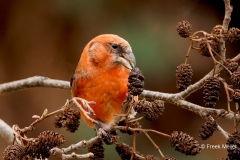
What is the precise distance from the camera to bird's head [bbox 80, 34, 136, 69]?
1299 mm

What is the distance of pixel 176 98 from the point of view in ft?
4.15

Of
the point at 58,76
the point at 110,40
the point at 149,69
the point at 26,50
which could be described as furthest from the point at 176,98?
the point at 26,50

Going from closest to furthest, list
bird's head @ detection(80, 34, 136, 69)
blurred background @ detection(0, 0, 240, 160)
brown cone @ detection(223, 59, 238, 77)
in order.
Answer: brown cone @ detection(223, 59, 238, 77)
bird's head @ detection(80, 34, 136, 69)
blurred background @ detection(0, 0, 240, 160)

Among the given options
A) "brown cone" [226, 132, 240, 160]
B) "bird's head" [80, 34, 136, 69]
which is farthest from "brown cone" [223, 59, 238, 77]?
"bird's head" [80, 34, 136, 69]

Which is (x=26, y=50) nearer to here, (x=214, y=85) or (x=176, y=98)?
(x=176, y=98)

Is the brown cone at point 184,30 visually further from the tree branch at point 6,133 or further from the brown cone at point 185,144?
the tree branch at point 6,133

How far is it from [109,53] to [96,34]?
1125mm

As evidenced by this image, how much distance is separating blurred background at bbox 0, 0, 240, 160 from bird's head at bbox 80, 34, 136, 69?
2.35 ft

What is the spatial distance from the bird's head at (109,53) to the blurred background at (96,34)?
2.35 feet

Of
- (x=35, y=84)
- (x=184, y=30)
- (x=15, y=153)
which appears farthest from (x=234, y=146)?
(x=35, y=84)

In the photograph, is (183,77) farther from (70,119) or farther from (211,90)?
(70,119)

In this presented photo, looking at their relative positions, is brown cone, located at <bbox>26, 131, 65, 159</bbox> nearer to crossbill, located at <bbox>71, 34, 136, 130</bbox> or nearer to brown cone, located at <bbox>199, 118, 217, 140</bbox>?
brown cone, located at <bbox>199, 118, 217, 140</bbox>

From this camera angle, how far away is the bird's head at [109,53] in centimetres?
130

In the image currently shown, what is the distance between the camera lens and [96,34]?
2.44 metres
